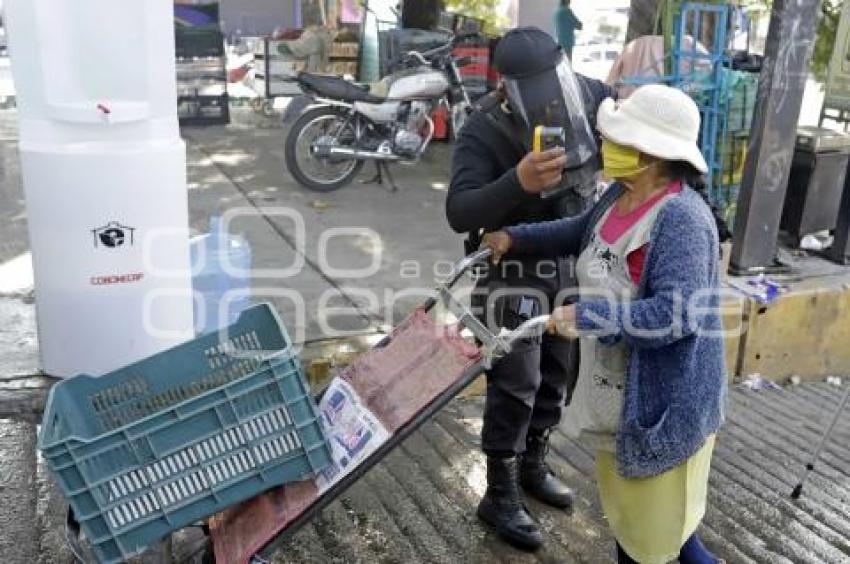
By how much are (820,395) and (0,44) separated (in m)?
14.5

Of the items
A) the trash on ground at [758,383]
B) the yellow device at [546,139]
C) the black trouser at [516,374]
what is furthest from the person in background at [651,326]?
the trash on ground at [758,383]

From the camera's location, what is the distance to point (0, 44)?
14.9m

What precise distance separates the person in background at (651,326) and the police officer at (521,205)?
0.26 m

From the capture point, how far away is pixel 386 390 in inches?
104

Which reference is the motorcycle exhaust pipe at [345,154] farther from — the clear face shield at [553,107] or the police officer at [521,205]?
the clear face shield at [553,107]

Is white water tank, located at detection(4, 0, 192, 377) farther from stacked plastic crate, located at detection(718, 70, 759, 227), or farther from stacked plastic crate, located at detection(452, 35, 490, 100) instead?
stacked plastic crate, located at detection(452, 35, 490, 100)

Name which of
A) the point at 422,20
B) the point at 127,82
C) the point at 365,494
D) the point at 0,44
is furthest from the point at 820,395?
the point at 0,44

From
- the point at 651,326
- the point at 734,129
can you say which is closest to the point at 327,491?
the point at 651,326

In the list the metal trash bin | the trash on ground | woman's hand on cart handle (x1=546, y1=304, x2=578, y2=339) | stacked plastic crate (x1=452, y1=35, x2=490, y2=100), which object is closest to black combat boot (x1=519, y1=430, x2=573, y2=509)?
woman's hand on cart handle (x1=546, y1=304, x2=578, y2=339)

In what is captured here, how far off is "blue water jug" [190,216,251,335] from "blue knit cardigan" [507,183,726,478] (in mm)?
2273

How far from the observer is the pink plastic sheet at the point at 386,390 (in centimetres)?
253

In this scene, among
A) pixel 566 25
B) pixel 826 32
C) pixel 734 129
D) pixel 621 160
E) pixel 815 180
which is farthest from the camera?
pixel 566 25

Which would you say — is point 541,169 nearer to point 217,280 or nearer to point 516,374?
point 516,374

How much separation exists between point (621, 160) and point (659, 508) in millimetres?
1046
